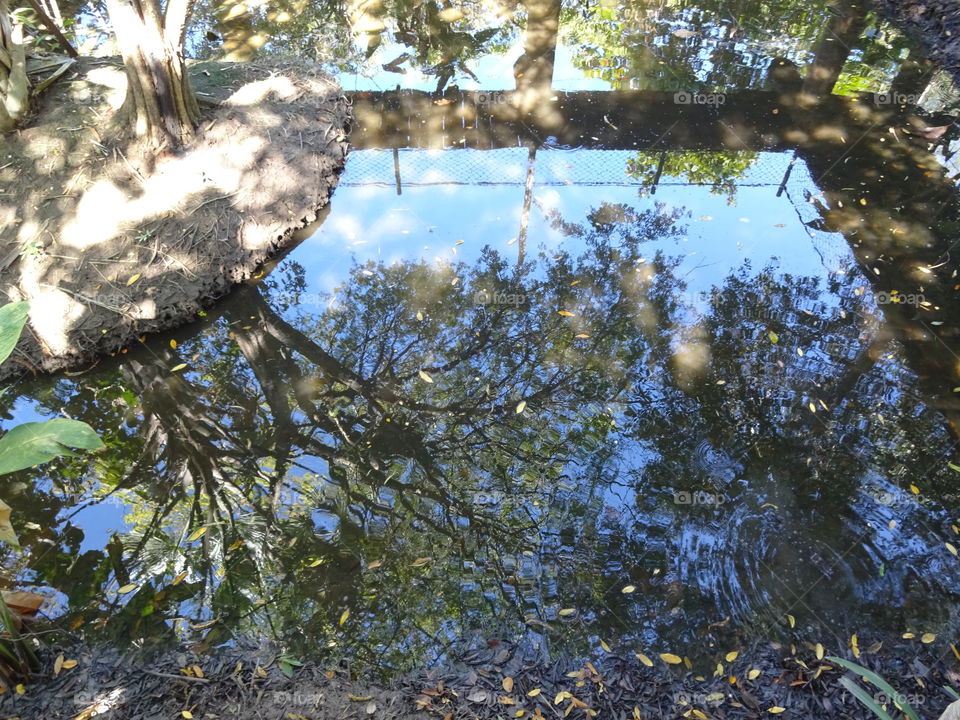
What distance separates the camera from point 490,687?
10.6 feet

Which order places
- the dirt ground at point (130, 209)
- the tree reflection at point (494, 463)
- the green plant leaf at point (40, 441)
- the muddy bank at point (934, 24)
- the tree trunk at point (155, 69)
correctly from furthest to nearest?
the muddy bank at point (934, 24)
the tree trunk at point (155, 69)
the dirt ground at point (130, 209)
the tree reflection at point (494, 463)
the green plant leaf at point (40, 441)

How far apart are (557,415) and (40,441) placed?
9.37 ft


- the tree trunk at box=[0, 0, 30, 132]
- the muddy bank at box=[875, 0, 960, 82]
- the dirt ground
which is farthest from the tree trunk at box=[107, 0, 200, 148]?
the muddy bank at box=[875, 0, 960, 82]

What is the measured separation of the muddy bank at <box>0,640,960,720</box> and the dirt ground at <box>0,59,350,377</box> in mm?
2423

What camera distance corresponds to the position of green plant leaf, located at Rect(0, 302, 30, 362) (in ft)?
9.38

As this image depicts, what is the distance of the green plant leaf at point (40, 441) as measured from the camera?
9.29ft

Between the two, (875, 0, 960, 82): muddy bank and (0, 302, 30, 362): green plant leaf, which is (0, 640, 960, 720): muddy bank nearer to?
(0, 302, 30, 362): green plant leaf

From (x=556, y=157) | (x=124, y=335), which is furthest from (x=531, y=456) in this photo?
(x=556, y=157)

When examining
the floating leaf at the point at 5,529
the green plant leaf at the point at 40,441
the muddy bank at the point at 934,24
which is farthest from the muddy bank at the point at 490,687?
the muddy bank at the point at 934,24

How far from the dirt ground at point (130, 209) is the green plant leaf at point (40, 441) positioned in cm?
209

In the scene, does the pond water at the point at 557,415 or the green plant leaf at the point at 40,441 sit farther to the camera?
the pond water at the point at 557,415

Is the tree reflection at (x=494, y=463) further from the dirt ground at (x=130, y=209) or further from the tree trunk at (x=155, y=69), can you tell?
the tree trunk at (x=155, y=69)

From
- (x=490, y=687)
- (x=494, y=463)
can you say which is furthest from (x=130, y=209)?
(x=490, y=687)

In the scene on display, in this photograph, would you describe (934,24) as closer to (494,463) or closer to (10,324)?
(494,463)
